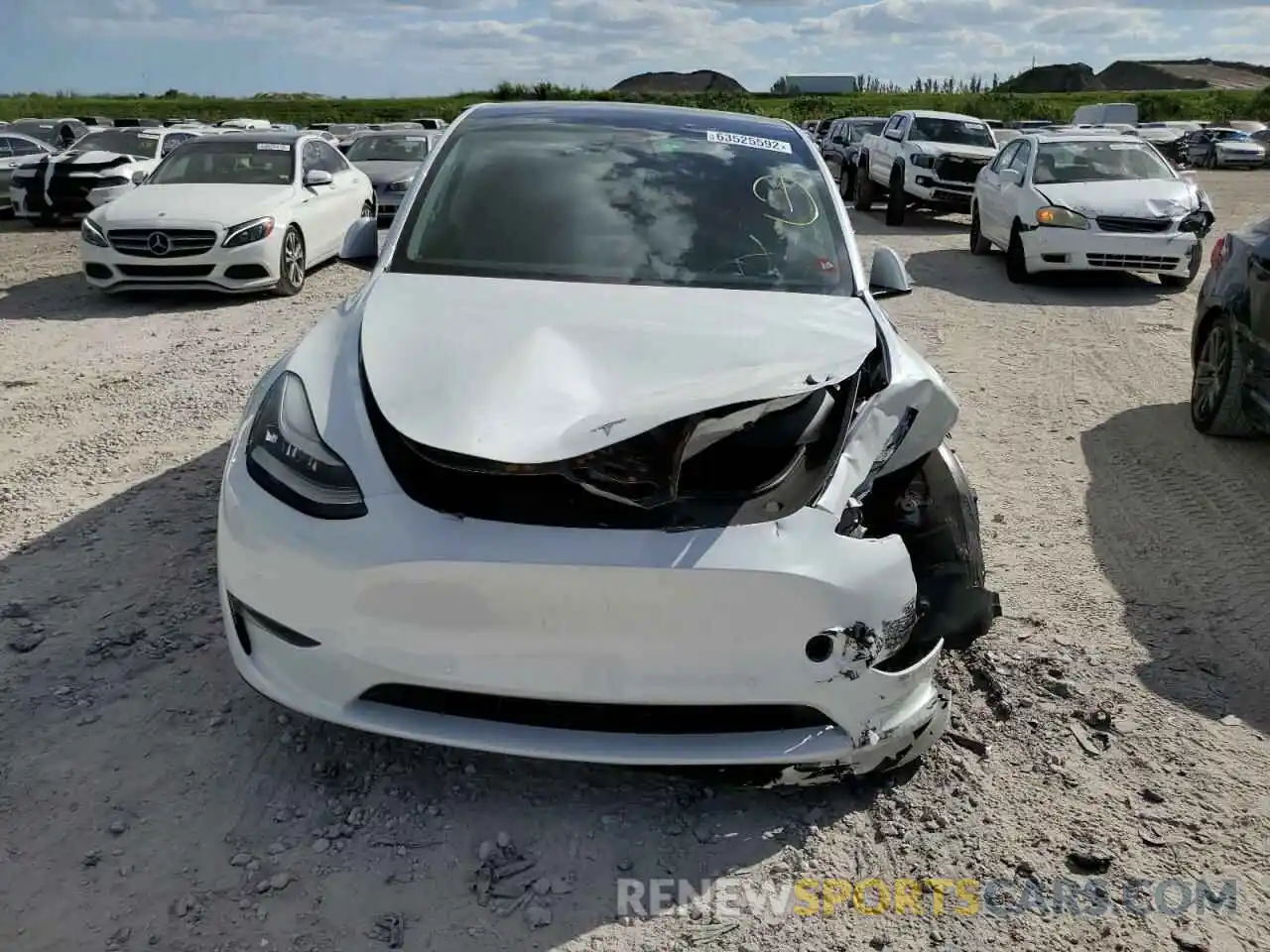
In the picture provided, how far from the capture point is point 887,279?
441 centimetres

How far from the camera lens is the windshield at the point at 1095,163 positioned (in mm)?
12422

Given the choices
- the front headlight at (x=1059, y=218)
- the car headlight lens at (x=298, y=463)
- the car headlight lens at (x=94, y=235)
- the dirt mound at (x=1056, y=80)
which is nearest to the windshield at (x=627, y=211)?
the car headlight lens at (x=298, y=463)

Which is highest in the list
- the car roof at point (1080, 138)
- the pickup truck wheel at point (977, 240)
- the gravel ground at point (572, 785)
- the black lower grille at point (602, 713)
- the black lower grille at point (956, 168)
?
the car roof at point (1080, 138)

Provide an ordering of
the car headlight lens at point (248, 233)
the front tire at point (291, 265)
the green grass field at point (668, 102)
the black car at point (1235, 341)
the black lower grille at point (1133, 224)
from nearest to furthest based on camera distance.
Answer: the black car at point (1235, 341)
the car headlight lens at point (248, 233)
the front tire at point (291, 265)
the black lower grille at point (1133, 224)
the green grass field at point (668, 102)

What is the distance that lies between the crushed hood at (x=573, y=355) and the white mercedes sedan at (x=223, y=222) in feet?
23.3

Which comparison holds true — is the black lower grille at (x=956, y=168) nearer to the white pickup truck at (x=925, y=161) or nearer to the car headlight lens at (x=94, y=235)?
the white pickup truck at (x=925, y=161)

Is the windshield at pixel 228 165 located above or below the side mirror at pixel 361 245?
below

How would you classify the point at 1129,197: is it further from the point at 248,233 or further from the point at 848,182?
the point at 848,182

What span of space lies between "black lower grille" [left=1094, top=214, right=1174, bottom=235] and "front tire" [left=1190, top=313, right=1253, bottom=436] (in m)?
5.12

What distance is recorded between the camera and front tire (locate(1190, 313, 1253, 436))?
6.22 metres

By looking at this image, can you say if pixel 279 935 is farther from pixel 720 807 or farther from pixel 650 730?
pixel 720 807

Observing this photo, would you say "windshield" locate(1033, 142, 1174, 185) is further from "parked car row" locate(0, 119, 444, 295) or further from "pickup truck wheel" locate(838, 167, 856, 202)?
"pickup truck wheel" locate(838, 167, 856, 202)

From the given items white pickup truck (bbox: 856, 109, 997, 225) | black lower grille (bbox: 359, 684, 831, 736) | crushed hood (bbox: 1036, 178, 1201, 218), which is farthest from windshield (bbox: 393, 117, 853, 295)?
white pickup truck (bbox: 856, 109, 997, 225)

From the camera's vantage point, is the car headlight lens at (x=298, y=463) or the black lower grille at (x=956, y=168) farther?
the black lower grille at (x=956, y=168)
